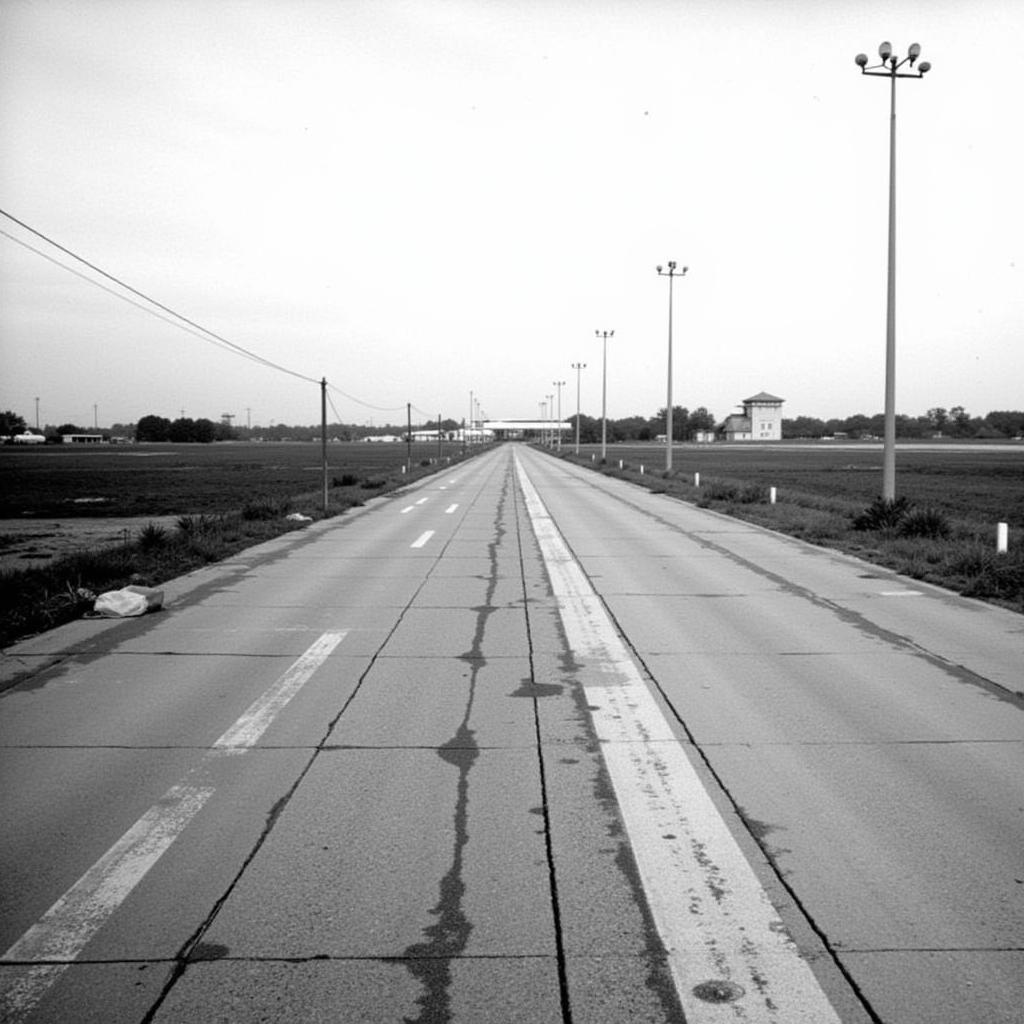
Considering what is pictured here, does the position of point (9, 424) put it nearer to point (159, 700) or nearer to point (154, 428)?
point (154, 428)

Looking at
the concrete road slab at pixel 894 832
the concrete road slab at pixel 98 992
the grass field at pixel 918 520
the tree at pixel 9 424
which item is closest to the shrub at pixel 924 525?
the grass field at pixel 918 520

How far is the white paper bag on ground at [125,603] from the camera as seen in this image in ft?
33.9

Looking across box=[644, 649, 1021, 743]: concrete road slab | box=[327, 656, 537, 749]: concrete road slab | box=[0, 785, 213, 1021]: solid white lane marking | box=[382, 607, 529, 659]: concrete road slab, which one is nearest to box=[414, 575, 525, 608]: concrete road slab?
box=[382, 607, 529, 659]: concrete road slab

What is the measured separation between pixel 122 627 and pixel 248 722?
4.20m

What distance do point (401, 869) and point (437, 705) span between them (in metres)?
2.62

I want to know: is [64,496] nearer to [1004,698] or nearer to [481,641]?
[481,641]

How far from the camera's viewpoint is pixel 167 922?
143 inches

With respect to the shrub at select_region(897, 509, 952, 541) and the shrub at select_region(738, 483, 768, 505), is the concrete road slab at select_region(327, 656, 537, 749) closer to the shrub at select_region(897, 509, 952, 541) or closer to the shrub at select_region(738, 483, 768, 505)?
the shrub at select_region(897, 509, 952, 541)

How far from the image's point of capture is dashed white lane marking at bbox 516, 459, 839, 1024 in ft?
10.3

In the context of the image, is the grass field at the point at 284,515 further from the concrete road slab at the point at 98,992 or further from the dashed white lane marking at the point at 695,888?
the concrete road slab at the point at 98,992

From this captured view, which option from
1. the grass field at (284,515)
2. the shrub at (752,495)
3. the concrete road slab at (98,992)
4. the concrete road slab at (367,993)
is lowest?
the concrete road slab at (98,992)

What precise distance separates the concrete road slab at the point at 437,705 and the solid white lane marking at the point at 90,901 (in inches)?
53.1

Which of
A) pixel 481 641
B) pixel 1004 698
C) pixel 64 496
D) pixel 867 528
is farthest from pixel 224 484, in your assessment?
pixel 1004 698

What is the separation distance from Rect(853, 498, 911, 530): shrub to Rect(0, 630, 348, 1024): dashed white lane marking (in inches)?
602
